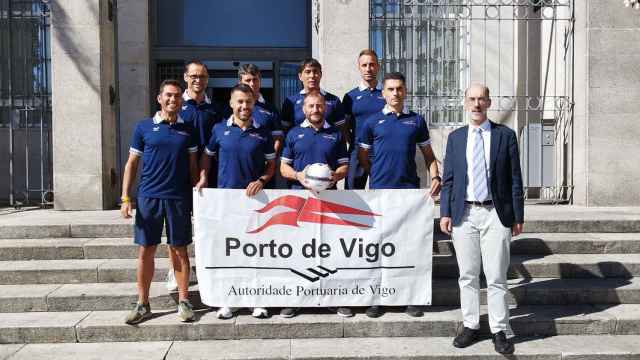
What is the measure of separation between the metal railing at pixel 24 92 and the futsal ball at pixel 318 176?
7.04 metres

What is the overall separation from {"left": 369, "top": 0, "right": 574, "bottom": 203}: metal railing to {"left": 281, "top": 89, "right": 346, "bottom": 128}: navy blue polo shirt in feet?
14.2

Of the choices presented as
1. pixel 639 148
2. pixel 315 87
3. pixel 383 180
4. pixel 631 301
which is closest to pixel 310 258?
pixel 383 180

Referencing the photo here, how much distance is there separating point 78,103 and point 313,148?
5.11m

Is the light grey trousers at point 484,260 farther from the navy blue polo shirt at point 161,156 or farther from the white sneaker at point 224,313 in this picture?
the navy blue polo shirt at point 161,156

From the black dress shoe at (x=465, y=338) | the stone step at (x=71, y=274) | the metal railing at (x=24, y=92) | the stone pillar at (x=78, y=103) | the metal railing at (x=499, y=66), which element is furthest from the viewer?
the metal railing at (x=24, y=92)

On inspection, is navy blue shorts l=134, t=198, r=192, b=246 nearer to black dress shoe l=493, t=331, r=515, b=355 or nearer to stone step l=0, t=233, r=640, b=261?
stone step l=0, t=233, r=640, b=261

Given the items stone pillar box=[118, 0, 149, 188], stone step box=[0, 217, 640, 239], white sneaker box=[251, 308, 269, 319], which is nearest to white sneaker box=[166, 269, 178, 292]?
white sneaker box=[251, 308, 269, 319]

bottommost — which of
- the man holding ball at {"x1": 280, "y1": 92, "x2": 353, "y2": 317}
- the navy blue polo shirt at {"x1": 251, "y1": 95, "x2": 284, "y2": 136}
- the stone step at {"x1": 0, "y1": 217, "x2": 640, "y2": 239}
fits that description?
the stone step at {"x1": 0, "y1": 217, "x2": 640, "y2": 239}

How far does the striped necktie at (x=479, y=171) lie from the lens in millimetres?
4977

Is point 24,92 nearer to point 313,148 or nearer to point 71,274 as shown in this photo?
point 71,274

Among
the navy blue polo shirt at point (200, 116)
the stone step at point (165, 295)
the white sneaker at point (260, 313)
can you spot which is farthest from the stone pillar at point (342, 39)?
the white sneaker at point (260, 313)

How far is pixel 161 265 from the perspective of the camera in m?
6.50

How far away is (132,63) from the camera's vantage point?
11617 millimetres

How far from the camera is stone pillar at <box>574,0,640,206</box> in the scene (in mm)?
9219
